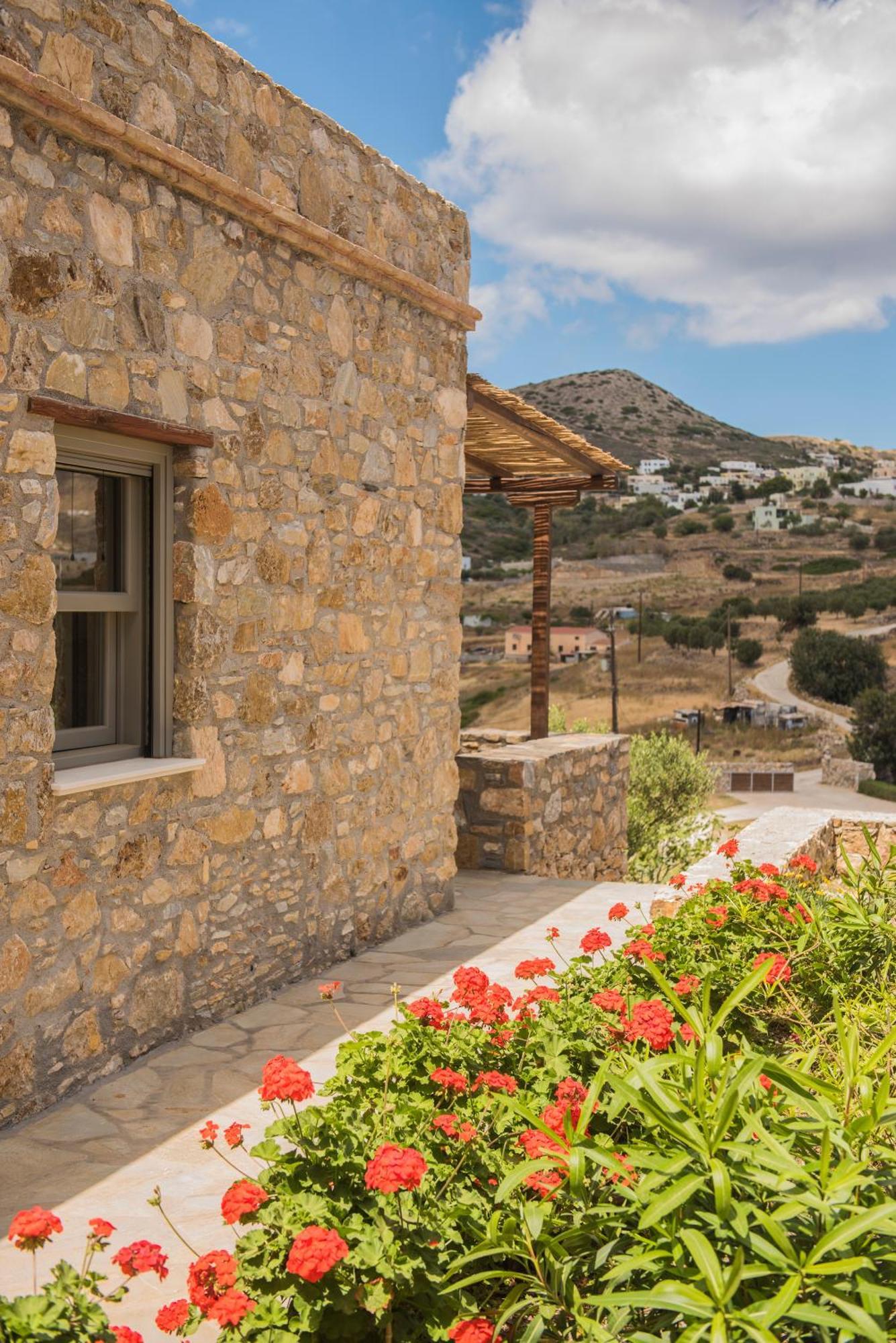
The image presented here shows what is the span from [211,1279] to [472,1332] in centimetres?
49

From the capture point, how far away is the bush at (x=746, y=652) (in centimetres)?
4978

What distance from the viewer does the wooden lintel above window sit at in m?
3.85

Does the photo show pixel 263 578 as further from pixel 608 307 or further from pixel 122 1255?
pixel 608 307

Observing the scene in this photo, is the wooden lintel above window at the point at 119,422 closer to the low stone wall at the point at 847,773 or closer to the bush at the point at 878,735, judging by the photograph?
the low stone wall at the point at 847,773

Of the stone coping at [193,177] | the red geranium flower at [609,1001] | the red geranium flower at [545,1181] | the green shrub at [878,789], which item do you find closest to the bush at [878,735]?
the green shrub at [878,789]

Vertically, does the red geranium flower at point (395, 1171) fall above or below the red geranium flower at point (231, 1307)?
above

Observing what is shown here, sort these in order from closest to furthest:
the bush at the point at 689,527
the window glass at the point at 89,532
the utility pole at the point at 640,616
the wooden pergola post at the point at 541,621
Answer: the window glass at the point at 89,532, the wooden pergola post at the point at 541,621, the utility pole at the point at 640,616, the bush at the point at 689,527

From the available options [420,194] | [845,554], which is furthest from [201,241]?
[845,554]

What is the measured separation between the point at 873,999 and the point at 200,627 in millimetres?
2960

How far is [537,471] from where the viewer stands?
984 centimetres

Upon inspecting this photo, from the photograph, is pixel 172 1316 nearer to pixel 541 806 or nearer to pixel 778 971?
pixel 778 971

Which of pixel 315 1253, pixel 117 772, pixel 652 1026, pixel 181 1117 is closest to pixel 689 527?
pixel 117 772

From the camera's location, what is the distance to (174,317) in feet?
14.6

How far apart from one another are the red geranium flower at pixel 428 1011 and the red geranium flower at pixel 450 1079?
28 cm
